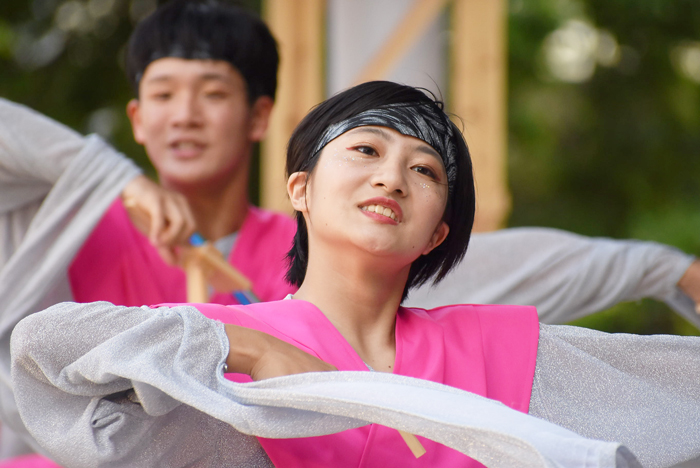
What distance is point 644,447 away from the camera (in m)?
1.03

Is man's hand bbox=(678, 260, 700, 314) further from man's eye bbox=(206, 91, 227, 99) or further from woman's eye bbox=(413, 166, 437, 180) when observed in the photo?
man's eye bbox=(206, 91, 227, 99)

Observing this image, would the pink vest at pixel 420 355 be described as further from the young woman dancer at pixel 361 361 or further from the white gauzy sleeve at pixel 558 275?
the white gauzy sleeve at pixel 558 275

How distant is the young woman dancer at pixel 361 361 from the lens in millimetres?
808

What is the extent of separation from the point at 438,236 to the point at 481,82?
1450 mm

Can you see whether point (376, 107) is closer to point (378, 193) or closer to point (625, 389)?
point (378, 193)

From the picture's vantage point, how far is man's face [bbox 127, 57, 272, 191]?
1718mm

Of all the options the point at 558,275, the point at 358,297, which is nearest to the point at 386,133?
the point at 358,297

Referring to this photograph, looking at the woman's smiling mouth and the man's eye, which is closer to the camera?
the woman's smiling mouth

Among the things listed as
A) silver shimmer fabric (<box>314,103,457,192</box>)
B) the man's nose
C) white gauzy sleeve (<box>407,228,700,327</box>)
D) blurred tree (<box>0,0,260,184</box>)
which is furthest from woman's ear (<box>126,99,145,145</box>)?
blurred tree (<box>0,0,260,184</box>)

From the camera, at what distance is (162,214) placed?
147 cm

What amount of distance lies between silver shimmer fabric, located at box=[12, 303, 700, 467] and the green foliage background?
9.02ft

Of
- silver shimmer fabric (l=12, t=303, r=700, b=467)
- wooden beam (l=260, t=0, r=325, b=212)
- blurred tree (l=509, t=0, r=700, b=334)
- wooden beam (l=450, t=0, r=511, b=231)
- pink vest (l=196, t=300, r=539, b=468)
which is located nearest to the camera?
silver shimmer fabric (l=12, t=303, r=700, b=467)

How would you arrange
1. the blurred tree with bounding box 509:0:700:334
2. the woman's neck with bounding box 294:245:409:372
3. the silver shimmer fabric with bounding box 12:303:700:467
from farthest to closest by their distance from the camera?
the blurred tree with bounding box 509:0:700:334, the woman's neck with bounding box 294:245:409:372, the silver shimmer fabric with bounding box 12:303:700:467

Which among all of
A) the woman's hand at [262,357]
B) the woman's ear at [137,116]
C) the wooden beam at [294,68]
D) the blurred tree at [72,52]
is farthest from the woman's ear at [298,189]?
the blurred tree at [72,52]
